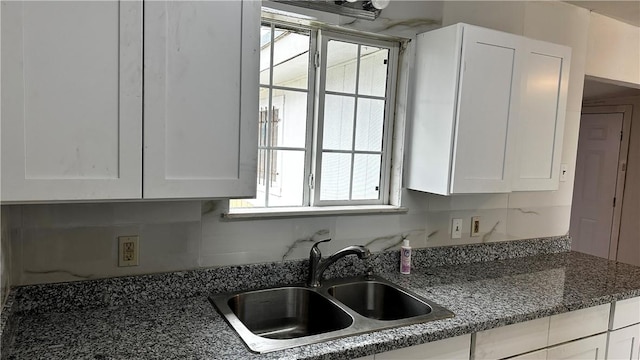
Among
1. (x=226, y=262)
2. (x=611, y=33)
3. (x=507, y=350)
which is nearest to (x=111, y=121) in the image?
(x=226, y=262)

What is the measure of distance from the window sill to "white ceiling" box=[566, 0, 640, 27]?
1609mm

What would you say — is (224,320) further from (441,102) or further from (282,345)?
(441,102)

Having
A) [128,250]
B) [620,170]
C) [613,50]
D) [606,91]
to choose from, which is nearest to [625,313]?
[613,50]

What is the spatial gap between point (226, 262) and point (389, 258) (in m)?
0.77

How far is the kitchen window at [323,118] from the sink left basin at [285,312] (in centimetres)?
39

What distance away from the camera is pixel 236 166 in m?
1.34

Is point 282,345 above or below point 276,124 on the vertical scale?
below

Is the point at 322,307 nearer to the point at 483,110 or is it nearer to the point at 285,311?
the point at 285,311

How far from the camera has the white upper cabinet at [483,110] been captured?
1.83 m

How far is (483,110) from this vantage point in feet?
6.12

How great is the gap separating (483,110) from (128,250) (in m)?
1.56

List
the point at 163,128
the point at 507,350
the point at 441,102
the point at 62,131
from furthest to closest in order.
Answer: the point at 441,102, the point at 507,350, the point at 163,128, the point at 62,131

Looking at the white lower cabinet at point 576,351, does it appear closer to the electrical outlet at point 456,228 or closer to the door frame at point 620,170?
the electrical outlet at point 456,228

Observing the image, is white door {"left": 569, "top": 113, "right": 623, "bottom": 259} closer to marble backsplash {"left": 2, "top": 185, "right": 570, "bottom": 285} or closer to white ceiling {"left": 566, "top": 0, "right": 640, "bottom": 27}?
white ceiling {"left": 566, "top": 0, "right": 640, "bottom": 27}
